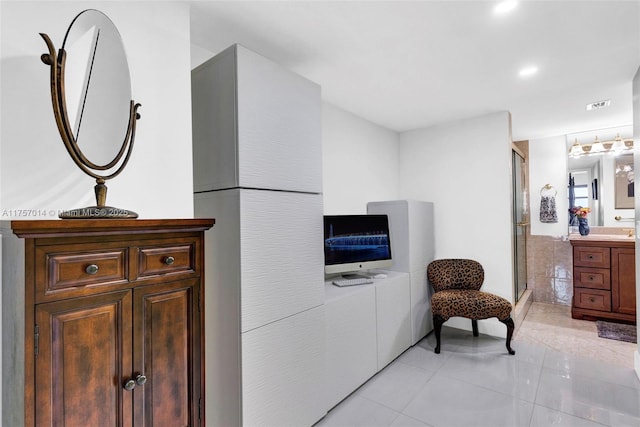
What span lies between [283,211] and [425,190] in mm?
2798

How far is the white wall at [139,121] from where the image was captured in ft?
3.83

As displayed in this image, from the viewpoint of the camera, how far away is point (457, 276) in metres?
3.47

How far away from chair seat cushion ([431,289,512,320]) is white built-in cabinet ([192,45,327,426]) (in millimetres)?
1595

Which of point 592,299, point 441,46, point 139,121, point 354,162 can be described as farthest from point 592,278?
point 139,121

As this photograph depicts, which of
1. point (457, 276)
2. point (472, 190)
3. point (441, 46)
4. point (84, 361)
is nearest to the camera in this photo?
point (84, 361)

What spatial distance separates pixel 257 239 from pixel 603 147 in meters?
5.09

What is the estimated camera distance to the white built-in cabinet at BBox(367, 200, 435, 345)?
10.7 ft

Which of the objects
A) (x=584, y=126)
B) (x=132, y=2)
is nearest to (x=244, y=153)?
(x=132, y=2)

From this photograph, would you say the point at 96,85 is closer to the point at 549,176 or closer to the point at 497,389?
the point at 497,389

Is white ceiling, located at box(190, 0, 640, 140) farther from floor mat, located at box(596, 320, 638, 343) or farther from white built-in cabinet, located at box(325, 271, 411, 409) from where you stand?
floor mat, located at box(596, 320, 638, 343)

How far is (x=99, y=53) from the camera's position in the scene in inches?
52.4

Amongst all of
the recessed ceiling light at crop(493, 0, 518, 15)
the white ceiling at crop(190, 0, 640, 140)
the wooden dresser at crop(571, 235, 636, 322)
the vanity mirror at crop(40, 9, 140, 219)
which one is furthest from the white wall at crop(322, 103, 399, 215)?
the wooden dresser at crop(571, 235, 636, 322)

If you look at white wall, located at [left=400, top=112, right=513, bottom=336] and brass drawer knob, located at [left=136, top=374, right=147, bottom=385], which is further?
white wall, located at [left=400, top=112, right=513, bottom=336]

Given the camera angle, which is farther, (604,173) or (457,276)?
(604,173)
